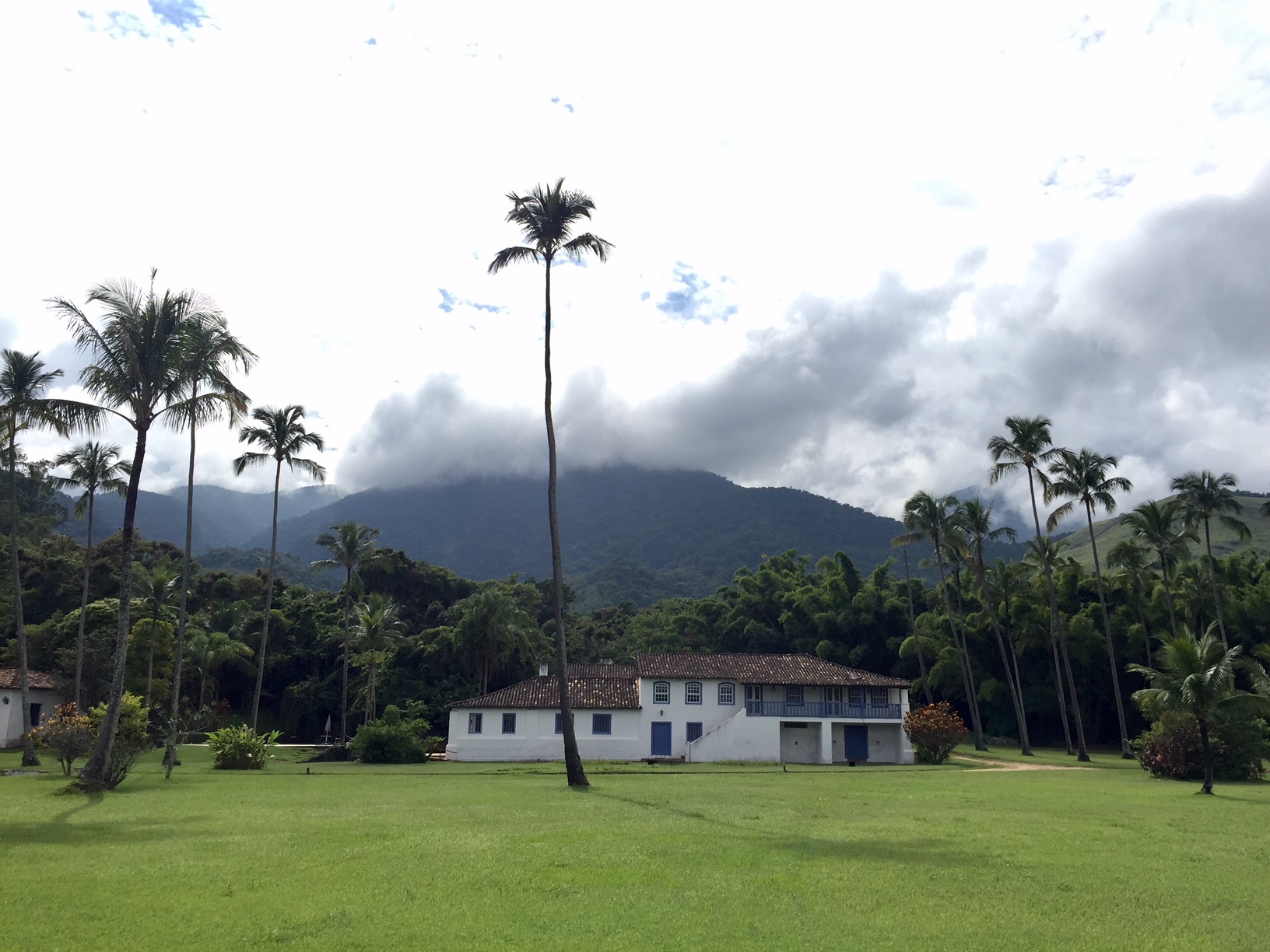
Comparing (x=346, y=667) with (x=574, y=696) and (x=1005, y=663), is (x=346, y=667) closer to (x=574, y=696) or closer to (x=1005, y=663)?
(x=574, y=696)

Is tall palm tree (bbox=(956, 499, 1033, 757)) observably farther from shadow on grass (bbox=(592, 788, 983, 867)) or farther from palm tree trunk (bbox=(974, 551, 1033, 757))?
shadow on grass (bbox=(592, 788, 983, 867))

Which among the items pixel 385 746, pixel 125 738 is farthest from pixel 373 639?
pixel 125 738

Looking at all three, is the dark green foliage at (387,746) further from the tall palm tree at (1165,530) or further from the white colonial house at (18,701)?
the tall palm tree at (1165,530)

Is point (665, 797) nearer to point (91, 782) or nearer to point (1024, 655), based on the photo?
point (91, 782)

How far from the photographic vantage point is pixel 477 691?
54.1 meters

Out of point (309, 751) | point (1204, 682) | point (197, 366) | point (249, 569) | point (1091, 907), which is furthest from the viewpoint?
point (249, 569)

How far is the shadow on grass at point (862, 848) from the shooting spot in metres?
11.5

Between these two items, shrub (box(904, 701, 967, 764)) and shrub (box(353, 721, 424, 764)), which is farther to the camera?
shrub (box(904, 701, 967, 764))

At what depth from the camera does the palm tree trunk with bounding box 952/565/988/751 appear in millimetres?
45938

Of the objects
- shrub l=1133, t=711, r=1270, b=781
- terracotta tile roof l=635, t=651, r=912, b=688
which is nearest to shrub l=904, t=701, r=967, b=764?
terracotta tile roof l=635, t=651, r=912, b=688

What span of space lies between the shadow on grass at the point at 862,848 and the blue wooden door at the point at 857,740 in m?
32.4

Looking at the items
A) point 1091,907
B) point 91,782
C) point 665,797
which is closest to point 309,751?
point 91,782

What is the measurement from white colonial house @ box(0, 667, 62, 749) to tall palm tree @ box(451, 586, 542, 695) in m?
20.4

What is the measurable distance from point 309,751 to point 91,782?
26.8 metres
